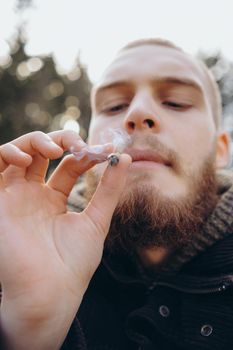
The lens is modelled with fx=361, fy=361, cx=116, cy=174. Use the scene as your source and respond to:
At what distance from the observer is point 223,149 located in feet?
9.71

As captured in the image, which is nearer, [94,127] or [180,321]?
[180,321]

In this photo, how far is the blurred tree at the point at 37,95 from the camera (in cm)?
1681

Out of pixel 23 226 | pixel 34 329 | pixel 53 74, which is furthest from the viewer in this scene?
pixel 53 74

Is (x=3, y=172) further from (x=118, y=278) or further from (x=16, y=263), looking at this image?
(x=118, y=278)

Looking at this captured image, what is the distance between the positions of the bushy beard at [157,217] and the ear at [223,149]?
25.4 inches

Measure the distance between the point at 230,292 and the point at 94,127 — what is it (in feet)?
4.40

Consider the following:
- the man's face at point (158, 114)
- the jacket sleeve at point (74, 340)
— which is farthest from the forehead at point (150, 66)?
the jacket sleeve at point (74, 340)

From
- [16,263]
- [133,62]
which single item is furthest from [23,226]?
[133,62]

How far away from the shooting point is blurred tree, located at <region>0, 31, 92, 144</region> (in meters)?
16.8

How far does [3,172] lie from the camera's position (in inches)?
70.6

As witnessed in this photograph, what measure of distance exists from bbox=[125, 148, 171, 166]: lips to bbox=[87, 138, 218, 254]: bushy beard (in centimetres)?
12

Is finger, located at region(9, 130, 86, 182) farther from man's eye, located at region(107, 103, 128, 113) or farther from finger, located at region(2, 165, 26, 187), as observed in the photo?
man's eye, located at region(107, 103, 128, 113)

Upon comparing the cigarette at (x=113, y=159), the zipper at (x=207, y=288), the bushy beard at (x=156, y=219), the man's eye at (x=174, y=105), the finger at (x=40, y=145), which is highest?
the man's eye at (x=174, y=105)

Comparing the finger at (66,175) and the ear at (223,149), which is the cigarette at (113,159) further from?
the ear at (223,149)
